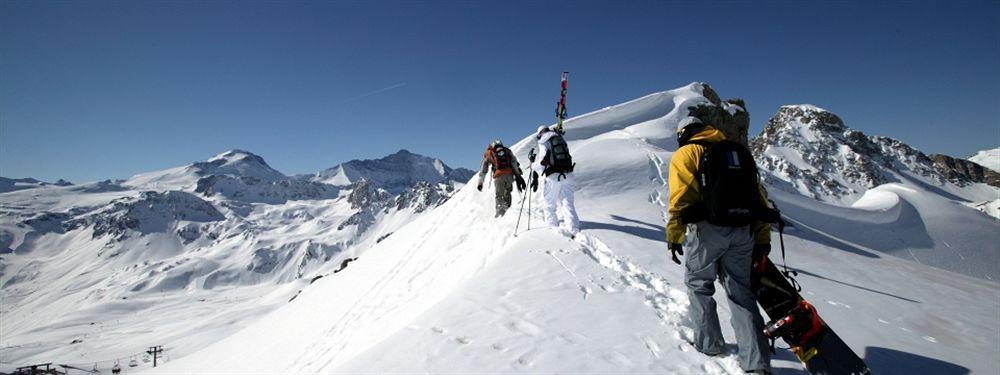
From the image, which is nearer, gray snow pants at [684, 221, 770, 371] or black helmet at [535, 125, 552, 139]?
gray snow pants at [684, 221, 770, 371]

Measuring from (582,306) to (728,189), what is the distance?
2.61 m

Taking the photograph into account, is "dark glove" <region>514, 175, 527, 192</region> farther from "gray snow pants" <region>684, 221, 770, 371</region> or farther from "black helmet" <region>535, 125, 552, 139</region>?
"gray snow pants" <region>684, 221, 770, 371</region>

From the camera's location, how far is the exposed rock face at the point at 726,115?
2631 cm

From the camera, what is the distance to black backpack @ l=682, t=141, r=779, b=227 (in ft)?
13.5

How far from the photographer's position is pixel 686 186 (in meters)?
4.41

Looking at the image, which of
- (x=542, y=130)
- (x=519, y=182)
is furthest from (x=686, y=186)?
(x=519, y=182)

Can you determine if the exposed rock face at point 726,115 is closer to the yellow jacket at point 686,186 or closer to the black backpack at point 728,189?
the yellow jacket at point 686,186

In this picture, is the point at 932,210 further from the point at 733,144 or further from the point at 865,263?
the point at 733,144

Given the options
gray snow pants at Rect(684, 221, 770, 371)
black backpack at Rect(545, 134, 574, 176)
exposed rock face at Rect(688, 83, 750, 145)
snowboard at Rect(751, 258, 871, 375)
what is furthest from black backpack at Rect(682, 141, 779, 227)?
exposed rock face at Rect(688, 83, 750, 145)

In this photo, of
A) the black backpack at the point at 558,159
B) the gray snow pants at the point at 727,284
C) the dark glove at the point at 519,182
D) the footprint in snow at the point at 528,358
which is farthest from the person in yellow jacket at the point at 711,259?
the dark glove at the point at 519,182

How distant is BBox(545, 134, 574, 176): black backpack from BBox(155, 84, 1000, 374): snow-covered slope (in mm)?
1680

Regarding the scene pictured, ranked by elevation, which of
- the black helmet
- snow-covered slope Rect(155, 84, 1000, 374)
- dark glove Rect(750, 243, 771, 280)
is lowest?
snow-covered slope Rect(155, 84, 1000, 374)

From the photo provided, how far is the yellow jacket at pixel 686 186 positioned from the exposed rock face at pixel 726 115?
23320 mm

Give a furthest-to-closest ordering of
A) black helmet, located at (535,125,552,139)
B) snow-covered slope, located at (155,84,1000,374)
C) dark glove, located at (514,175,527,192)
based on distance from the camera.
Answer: dark glove, located at (514,175,527,192) → black helmet, located at (535,125,552,139) → snow-covered slope, located at (155,84,1000,374)
